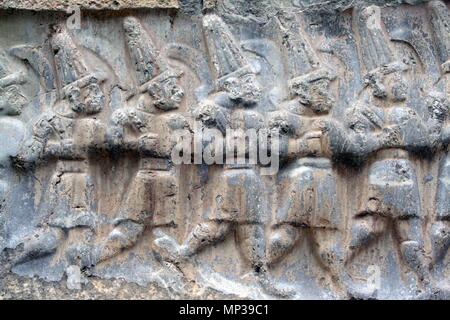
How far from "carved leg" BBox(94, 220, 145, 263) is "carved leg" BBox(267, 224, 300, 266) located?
2.73ft

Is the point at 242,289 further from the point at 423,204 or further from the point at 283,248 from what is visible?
the point at 423,204

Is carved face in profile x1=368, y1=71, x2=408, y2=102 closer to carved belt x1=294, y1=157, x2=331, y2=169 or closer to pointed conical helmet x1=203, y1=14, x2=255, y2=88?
carved belt x1=294, y1=157, x2=331, y2=169

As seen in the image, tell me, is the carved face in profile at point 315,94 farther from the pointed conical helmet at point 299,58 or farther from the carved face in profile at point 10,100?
the carved face in profile at point 10,100

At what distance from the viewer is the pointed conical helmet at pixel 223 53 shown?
5496 mm

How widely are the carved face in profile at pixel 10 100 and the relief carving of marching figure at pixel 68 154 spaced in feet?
0.54

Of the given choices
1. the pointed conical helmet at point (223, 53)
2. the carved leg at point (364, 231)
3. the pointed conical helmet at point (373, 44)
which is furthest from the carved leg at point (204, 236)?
the pointed conical helmet at point (373, 44)

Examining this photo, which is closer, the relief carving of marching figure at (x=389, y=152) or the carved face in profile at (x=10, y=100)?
the relief carving of marching figure at (x=389, y=152)

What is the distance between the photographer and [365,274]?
546 cm

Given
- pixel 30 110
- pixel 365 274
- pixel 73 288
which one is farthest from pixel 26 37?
pixel 365 274

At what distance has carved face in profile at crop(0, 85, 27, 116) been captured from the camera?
18.2 ft

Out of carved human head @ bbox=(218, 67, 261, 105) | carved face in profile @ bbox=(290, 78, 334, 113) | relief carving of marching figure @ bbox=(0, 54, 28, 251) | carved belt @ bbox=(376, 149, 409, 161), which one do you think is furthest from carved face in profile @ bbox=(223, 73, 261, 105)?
relief carving of marching figure @ bbox=(0, 54, 28, 251)

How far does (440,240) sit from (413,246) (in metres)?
0.19

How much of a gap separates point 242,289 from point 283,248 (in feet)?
1.20
